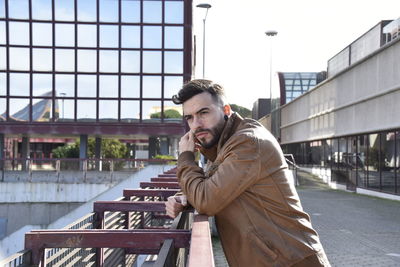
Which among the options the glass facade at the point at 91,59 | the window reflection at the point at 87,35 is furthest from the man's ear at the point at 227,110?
the window reflection at the point at 87,35

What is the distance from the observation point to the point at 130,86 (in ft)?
139

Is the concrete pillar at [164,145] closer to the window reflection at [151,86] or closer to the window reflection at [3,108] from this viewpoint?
the window reflection at [151,86]

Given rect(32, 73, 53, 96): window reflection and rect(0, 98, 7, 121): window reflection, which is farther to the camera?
rect(32, 73, 53, 96): window reflection

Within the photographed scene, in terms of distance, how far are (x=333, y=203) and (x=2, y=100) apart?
30.0 m

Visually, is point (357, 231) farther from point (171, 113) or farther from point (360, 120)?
point (171, 113)

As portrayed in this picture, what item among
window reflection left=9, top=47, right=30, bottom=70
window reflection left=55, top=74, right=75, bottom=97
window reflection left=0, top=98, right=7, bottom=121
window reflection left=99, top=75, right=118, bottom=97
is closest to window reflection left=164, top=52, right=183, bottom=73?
window reflection left=99, top=75, right=118, bottom=97

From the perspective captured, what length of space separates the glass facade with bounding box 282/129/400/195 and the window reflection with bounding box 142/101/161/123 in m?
12.9

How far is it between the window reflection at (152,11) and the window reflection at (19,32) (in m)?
9.18

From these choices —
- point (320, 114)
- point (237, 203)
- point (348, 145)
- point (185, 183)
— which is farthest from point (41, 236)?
point (320, 114)

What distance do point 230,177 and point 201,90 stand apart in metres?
0.57

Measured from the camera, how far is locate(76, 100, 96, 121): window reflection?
42.1 meters

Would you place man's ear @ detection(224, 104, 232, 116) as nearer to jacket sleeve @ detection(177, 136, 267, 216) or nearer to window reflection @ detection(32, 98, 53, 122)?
jacket sleeve @ detection(177, 136, 267, 216)

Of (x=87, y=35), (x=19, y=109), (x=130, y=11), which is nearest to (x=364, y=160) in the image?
(x=130, y=11)

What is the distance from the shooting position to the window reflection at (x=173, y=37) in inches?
1681
